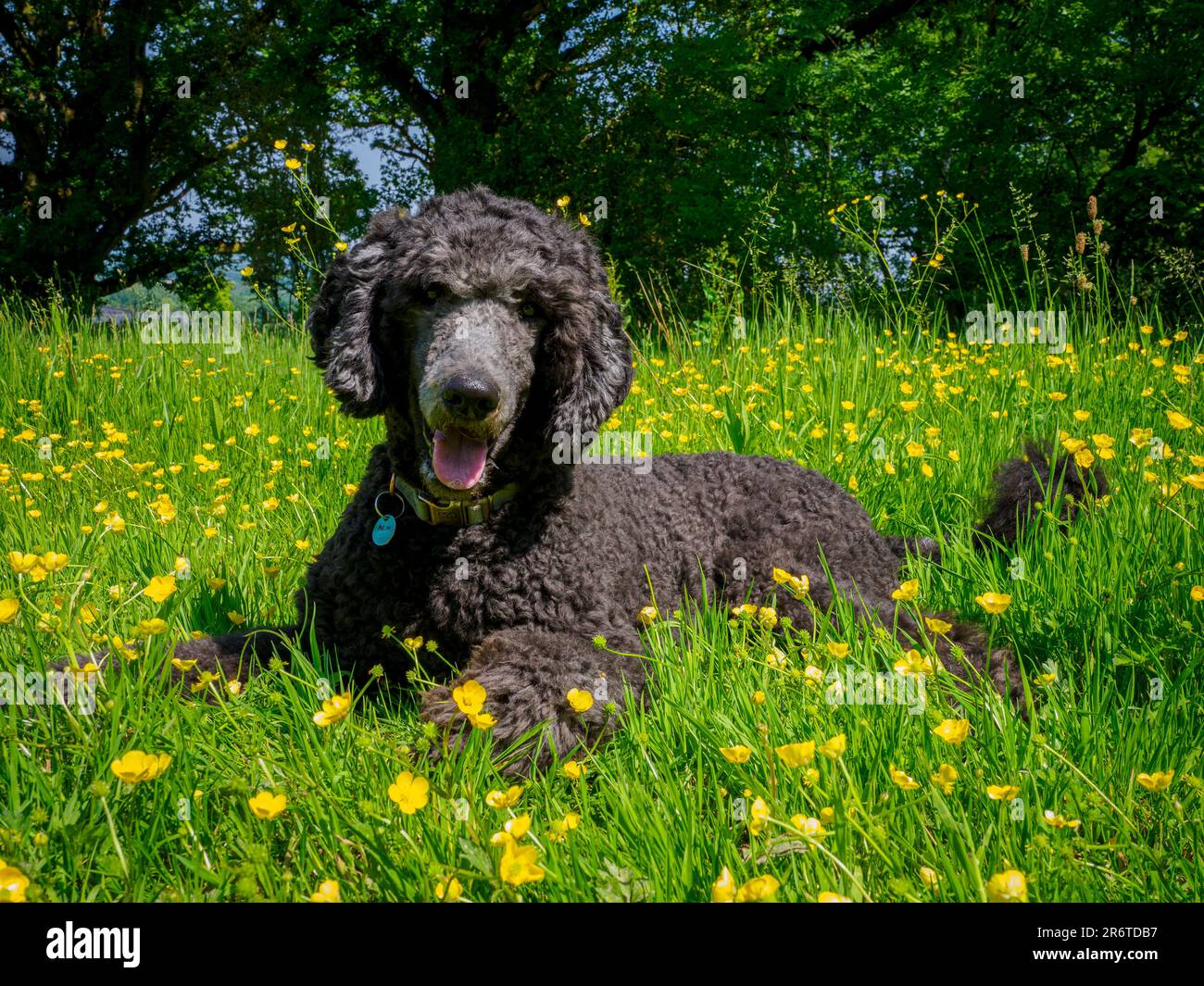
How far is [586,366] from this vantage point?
9.15 feet

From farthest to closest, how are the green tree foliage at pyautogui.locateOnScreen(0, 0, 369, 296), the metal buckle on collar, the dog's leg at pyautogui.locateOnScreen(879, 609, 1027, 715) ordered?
the green tree foliage at pyautogui.locateOnScreen(0, 0, 369, 296), the dog's leg at pyautogui.locateOnScreen(879, 609, 1027, 715), the metal buckle on collar

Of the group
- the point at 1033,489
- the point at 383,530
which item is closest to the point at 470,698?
the point at 383,530

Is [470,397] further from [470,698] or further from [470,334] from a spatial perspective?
[470,698]

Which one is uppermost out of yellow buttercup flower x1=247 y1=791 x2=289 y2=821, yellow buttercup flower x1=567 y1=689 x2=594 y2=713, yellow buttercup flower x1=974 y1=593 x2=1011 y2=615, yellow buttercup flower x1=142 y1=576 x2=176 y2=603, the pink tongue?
the pink tongue

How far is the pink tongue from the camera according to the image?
2.42m

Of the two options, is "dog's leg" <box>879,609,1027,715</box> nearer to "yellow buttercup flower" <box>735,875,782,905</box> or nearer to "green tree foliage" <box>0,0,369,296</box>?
"yellow buttercup flower" <box>735,875,782,905</box>

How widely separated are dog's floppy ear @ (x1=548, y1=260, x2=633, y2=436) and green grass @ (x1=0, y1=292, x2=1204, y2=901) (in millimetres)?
718

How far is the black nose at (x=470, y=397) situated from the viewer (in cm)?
224

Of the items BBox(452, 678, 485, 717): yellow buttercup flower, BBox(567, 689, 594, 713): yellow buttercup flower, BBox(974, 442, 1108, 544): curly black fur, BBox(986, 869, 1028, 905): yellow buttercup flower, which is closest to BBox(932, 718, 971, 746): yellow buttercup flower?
BBox(986, 869, 1028, 905): yellow buttercup flower

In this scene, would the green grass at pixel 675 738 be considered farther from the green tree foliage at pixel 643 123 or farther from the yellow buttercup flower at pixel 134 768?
the green tree foliage at pixel 643 123

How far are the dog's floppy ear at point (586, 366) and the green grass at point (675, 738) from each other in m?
0.72

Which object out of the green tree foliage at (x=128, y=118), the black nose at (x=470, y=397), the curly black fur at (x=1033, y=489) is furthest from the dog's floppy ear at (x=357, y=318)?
the green tree foliage at (x=128, y=118)
